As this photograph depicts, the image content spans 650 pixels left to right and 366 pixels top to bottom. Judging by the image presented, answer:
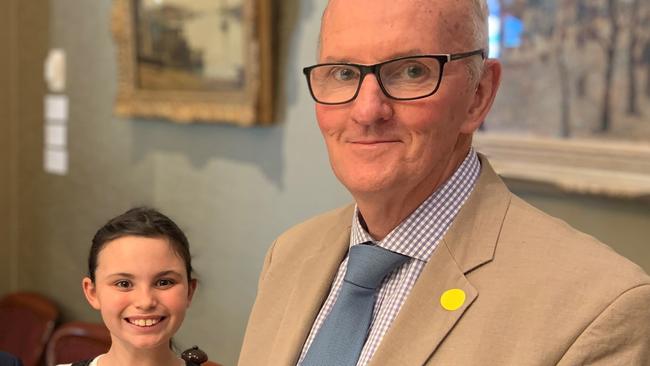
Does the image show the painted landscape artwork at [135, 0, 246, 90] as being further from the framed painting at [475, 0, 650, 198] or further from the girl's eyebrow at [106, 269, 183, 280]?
the girl's eyebrow at [106, 269, 183, 280]

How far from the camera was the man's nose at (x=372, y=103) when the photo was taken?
142 cm

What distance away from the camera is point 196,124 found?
3789mm

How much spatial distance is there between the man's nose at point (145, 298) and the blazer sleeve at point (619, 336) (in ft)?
2.89

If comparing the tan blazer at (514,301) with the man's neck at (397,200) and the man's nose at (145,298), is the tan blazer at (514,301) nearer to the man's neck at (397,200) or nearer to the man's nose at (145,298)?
the man's neck at (397,200)

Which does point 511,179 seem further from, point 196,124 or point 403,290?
point 196,124

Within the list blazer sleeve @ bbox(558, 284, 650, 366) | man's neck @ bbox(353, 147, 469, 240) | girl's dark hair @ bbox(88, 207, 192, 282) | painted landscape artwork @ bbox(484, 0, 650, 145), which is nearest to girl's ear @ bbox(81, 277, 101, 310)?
girl's dark hair @ bbox(88, 207, 192, 282)

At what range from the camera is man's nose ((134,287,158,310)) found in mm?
1764

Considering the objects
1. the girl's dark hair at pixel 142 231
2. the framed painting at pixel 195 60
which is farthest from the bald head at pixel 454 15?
the framed painting at pixel 195 60

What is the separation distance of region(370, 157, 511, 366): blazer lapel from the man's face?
105 mm

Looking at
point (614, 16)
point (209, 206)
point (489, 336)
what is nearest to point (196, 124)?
point (209, 206)

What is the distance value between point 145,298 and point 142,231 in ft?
0.54

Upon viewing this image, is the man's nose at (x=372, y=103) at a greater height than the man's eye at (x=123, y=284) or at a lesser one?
greater

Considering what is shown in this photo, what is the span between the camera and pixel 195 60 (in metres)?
3.67

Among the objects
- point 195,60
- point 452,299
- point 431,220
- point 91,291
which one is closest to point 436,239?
point 431,220
